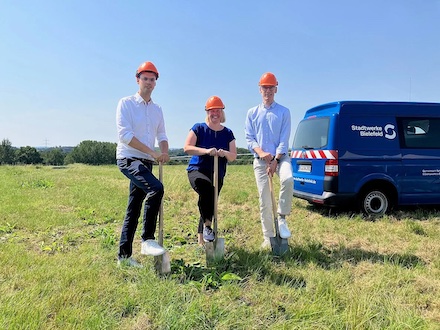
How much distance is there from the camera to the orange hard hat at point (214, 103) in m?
4.36

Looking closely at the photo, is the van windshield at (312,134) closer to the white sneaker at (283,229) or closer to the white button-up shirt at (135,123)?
the white sneaker at (283,229)

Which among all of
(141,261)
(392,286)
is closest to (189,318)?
(141,261)

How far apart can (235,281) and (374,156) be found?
4.40 metres

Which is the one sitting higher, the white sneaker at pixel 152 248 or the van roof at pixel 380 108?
the van roof at pixel 380 108

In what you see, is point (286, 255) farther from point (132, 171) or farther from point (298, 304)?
point (132, 171)

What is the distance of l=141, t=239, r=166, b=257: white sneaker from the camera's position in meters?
3.44

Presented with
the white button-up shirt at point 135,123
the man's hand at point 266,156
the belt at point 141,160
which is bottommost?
the belt at point 141,160

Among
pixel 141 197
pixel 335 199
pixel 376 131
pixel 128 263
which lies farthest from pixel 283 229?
pixel 376 131

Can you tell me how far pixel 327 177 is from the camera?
20.8ft

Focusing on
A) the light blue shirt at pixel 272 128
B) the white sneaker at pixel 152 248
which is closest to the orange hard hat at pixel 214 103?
the light blue shirt at pixel 272 128

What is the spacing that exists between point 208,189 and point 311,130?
12.0 feet

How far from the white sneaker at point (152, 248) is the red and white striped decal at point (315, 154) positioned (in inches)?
157

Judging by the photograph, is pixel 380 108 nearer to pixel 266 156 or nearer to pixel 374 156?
pixel 374 156

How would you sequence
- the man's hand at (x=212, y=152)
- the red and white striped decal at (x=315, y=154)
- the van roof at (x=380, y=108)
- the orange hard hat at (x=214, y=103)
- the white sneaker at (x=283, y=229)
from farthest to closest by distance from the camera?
the van roof at (x=380, y=108) → the red and white striped decal at (x=315, y=154) → the orange hard hat at (x=214, y=103) → the white sneaker at (x=283, y=229) → the man's hand at (x=212, y=152)
